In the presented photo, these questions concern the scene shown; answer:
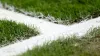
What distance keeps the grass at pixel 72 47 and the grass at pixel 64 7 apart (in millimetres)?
1138

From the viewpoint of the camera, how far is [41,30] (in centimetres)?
640

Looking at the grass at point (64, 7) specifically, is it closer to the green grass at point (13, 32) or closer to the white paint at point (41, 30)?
the white paint at point (41, 30)

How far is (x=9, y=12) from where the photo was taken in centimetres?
763

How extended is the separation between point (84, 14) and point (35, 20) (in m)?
1.00

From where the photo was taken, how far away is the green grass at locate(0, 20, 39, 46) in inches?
235

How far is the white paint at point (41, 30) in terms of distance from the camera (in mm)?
5596

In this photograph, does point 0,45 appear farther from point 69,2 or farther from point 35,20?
point 69,2

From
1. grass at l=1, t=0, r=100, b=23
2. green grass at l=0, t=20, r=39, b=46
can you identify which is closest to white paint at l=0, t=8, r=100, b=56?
green grass at l=0, t=20, r=39, b=46

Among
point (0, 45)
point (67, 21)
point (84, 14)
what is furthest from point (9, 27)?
point (84, 14)

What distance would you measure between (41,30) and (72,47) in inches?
44.0

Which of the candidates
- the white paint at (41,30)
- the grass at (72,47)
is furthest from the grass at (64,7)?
the grass at (72,47)

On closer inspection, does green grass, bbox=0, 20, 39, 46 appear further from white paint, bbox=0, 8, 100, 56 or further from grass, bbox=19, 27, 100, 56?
grass, bbox=19, 27, 100, 56

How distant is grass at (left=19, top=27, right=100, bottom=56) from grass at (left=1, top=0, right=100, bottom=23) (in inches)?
44.8

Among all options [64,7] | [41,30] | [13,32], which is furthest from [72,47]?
[64,7]
